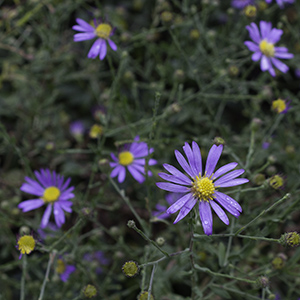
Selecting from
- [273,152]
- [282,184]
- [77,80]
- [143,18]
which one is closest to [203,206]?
[282,184]

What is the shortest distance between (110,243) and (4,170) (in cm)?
91

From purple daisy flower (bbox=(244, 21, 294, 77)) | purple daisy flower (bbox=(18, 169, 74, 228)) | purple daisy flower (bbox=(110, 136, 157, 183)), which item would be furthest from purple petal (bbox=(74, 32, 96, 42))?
purple daisy flower (bbox=(244, 21, 294, 77))

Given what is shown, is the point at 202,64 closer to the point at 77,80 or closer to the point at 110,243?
the point at 77,80

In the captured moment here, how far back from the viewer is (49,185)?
213cm

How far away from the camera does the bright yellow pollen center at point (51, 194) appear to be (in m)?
2.08

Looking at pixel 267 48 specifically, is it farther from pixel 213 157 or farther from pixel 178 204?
pixel 178 204

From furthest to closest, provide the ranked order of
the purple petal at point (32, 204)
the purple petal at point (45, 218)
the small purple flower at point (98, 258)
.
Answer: the small purple flower at point (98, 258) < the purple petal at point (32, 204) < the purple petal at point (45, 218)

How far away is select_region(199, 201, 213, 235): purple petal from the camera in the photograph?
1437mm

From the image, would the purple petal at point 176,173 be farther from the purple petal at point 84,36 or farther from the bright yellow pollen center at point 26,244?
the purple petal at point 84,36

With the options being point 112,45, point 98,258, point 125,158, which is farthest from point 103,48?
point 98,258

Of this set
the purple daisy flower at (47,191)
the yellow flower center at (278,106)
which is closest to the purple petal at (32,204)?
the purple daisy flower at (47,191)

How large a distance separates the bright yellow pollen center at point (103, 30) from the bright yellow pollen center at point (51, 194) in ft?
2.75

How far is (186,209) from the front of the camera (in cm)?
146

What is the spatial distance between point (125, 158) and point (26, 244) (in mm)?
743
